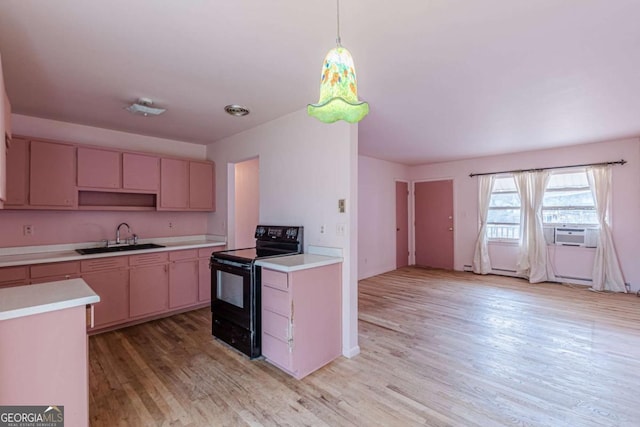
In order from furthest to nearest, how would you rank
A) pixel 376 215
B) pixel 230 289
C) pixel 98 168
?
pixel 376 215 → pixel 98 168 → pixel 230 289

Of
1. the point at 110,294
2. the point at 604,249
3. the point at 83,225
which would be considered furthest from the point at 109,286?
the point at 604,249

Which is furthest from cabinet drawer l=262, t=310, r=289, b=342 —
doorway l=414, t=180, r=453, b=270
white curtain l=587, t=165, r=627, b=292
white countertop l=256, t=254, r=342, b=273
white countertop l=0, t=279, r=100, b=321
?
white curtain l=587, t=165, r=627, b=292

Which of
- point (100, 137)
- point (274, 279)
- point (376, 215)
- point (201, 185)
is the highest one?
point (100, 137)

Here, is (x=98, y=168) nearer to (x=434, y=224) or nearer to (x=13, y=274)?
(x=13, y=274)

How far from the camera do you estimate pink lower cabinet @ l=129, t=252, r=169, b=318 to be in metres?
3.37

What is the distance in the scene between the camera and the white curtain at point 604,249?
4.67 meters

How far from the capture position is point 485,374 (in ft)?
7.86

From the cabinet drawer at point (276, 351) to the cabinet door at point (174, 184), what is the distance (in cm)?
243

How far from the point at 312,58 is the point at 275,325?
2124 mm

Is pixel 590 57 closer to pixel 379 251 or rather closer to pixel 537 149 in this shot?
pixel 537 149

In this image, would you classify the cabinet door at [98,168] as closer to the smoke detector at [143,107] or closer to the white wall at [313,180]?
the smoke detector at [143,107]

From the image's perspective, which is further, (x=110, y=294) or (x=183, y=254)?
(x=183, y=254)

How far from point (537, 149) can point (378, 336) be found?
472 cm

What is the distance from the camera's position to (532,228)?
5398 millimetres
